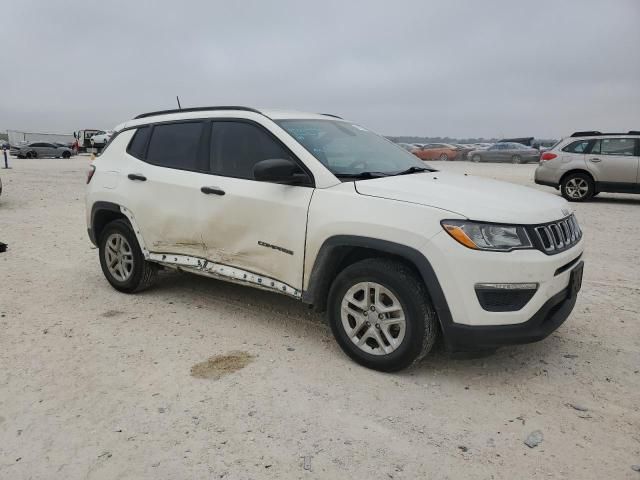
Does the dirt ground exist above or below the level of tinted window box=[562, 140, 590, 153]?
below

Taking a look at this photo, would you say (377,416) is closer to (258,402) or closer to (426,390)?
(426,390)

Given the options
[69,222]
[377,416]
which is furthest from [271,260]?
[69,222]

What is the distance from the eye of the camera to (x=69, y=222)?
30.3ft

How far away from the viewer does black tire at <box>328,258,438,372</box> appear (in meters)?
3.21

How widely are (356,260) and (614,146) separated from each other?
11.2 metres

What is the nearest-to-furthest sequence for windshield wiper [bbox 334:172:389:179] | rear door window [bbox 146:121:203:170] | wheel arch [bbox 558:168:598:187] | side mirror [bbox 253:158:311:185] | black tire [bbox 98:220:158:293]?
side mirror [bbox 253:158:311:185] < windshield wiper [bbox 334:172:389:179] < rear door window [bbox 146:121:203:170] < black tire [bbox 98:220:158:293] < wheel arch [bbox 558:168:598:187]

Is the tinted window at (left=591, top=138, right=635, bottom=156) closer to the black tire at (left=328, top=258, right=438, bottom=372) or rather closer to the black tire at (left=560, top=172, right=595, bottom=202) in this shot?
the black tire at (left=560, top=172, right=595, bottom=202)

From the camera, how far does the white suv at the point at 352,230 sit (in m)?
3.09

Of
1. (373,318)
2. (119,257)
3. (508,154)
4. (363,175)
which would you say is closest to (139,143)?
(119,257)

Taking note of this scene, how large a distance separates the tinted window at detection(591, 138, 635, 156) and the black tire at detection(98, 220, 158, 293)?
11.3 metres

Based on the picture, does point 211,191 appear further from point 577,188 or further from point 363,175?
point 577,188

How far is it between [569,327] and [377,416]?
7.18 feet

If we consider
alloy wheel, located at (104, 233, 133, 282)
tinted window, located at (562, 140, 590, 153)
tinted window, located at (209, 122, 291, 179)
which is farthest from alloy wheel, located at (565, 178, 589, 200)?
alloy wheel, located at (104, 233, 133, 282)

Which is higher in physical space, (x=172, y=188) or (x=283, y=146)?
(x=283, y=146)
